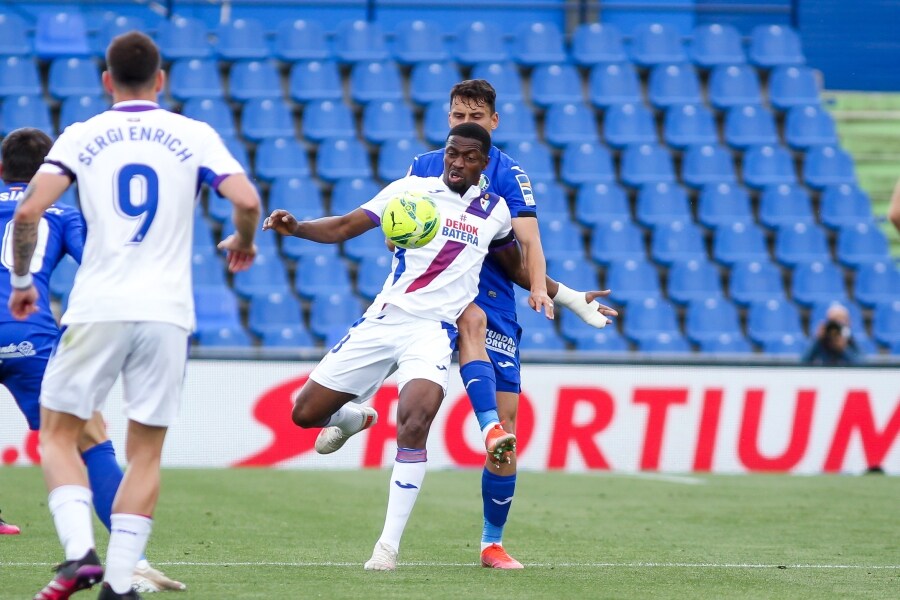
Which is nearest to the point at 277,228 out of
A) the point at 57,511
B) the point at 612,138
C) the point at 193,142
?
the point at 193,142

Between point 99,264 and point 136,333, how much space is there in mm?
286

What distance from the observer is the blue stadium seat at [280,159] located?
17.7 meters

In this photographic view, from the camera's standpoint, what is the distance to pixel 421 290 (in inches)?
271

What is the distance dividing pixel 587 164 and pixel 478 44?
2.48 metres

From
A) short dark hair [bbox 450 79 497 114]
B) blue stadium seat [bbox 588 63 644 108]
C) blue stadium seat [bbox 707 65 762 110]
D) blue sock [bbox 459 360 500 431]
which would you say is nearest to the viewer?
blue sock [bbox 459 360 500 431]

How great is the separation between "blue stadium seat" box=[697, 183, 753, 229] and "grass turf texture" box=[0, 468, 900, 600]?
18.6 feet

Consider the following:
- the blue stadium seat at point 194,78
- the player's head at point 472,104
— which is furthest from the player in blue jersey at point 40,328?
the blue stadium seat at point 194,78

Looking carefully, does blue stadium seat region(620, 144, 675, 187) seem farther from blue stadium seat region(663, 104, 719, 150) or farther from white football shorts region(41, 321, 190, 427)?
white football shorts region(41, 321, 190, 427)

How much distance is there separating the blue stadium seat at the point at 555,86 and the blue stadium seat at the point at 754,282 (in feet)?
11.2

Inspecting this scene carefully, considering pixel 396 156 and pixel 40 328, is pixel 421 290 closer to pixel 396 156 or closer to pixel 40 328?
pixel 40 328

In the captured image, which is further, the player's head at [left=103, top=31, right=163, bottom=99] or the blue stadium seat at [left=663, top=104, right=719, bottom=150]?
the blue stadium seat at [left=663, top=104, right=719, bottom=150]

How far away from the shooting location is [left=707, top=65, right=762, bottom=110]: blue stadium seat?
19.4 meters

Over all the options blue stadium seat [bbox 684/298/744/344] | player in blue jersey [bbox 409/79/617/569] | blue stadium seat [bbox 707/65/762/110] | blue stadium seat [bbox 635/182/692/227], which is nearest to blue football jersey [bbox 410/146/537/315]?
player in blue jersey [bbox 409/79/617/569]

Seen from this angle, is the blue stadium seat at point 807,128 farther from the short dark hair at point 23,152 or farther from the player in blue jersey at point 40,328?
the short dark hair at point 23,152
